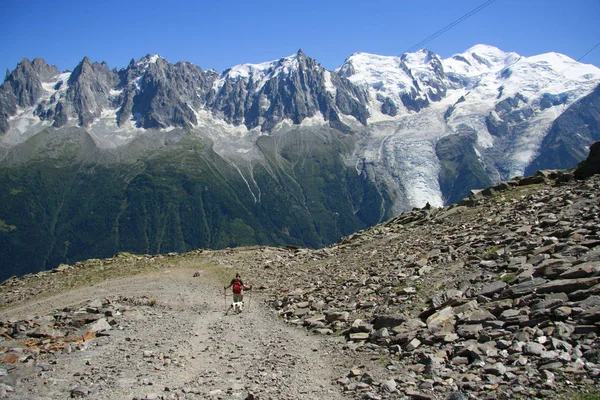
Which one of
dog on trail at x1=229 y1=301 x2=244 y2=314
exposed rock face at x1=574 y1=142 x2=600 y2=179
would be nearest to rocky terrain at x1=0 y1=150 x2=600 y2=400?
dog on trail at x1=229 y1=301 x2=244 y2=314

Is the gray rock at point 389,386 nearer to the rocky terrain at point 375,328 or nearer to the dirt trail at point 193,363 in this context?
the rocky terrain at point 375,328

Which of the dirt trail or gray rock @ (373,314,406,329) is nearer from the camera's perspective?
the dirt trail

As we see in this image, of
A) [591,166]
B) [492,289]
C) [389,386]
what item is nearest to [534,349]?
[389,386]

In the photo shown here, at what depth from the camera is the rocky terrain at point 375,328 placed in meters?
12.8

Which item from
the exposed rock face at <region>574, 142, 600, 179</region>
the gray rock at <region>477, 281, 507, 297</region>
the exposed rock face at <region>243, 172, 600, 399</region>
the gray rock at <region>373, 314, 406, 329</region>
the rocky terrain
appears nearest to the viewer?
the exposed rock face at <region>243, 172, 600, 399</region>

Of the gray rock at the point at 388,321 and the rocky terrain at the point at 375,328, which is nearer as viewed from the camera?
the rocky terrain at the point at 375,328

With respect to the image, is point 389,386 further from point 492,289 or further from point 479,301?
point 492,289

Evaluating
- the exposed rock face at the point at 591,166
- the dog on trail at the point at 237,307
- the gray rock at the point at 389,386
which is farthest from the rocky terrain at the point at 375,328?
the exposed rock face at the point at 591,166

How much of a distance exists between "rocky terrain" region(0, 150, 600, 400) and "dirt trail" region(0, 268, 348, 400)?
0.08 meters

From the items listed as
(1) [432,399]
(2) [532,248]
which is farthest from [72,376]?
(2) [532,248]

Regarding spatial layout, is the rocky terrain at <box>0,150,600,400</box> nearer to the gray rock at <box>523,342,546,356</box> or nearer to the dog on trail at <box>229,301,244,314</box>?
the gray rock at <box>523,342,546,356</box>

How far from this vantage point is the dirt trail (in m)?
14.0

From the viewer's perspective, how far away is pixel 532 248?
21922 millimetres

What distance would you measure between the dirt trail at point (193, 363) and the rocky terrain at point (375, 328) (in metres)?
0.08
